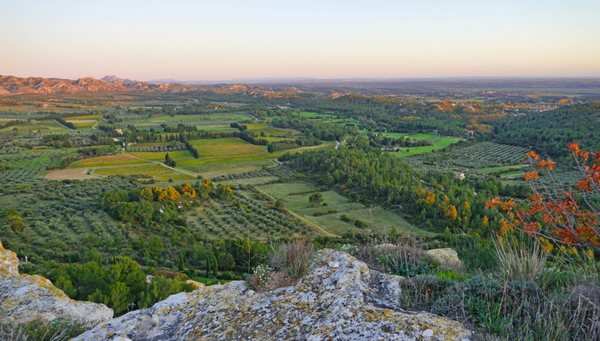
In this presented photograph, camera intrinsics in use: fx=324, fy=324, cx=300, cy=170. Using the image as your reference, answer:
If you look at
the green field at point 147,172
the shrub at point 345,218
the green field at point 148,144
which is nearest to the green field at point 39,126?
the green field at point 148,144

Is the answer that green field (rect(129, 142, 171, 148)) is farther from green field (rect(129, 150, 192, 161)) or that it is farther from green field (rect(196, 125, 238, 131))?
green field (rect(196, 125, 238, 131))

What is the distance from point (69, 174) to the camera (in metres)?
70.4

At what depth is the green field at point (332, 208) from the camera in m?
44.4

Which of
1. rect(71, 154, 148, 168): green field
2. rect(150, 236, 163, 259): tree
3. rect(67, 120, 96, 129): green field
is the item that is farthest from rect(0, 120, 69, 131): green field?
rect(150, 236, 163, 259): tree

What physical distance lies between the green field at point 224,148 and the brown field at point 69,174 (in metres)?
28.6

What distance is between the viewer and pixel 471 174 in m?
72.9

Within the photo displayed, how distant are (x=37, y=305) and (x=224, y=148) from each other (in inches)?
3678

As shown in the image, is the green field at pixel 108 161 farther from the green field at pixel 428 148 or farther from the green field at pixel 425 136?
the green field at pixel 425 136

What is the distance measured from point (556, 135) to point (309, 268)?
116563 mm

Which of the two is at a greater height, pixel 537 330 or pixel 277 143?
pixel 537 330

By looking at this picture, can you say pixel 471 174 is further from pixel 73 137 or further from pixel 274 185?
pixel 73 137

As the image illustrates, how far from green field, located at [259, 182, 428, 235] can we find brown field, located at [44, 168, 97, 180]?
39.3 metres

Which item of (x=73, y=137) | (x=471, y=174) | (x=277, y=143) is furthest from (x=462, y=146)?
(x=73, y=137)

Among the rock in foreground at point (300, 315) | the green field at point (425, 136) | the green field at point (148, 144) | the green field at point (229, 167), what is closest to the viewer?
the rock in foreground at point (300, 315)
